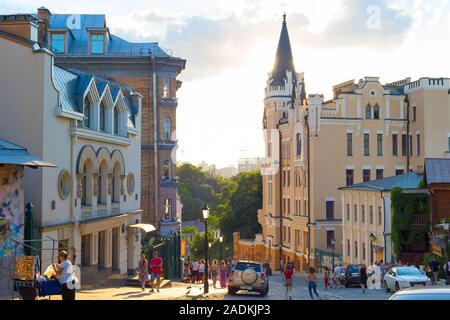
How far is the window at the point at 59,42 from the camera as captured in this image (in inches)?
2107

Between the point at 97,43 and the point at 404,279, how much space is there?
33197mm

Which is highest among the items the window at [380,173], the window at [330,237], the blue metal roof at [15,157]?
the window at [380,173]

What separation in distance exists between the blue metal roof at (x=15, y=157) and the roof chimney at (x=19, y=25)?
16.0ft

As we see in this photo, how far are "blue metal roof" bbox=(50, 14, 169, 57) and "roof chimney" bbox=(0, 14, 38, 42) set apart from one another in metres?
28.5

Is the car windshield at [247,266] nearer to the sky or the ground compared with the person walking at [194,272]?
nearer to the sky

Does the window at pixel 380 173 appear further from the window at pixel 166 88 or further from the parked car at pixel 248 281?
the parked car at pixel 248 281

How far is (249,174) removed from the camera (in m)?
93.8

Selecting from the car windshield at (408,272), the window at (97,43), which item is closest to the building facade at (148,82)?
the window at (97,43)

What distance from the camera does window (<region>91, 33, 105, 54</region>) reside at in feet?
178

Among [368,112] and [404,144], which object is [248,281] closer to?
[368,112]

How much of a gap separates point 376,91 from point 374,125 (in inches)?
125

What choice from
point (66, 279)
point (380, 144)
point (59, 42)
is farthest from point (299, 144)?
point (66, 279)

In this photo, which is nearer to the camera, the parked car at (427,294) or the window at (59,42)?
the parked car at (427,294)

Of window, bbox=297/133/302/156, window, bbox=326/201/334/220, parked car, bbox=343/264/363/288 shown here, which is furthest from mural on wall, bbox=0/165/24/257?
window, bbox=297/133/302/156
